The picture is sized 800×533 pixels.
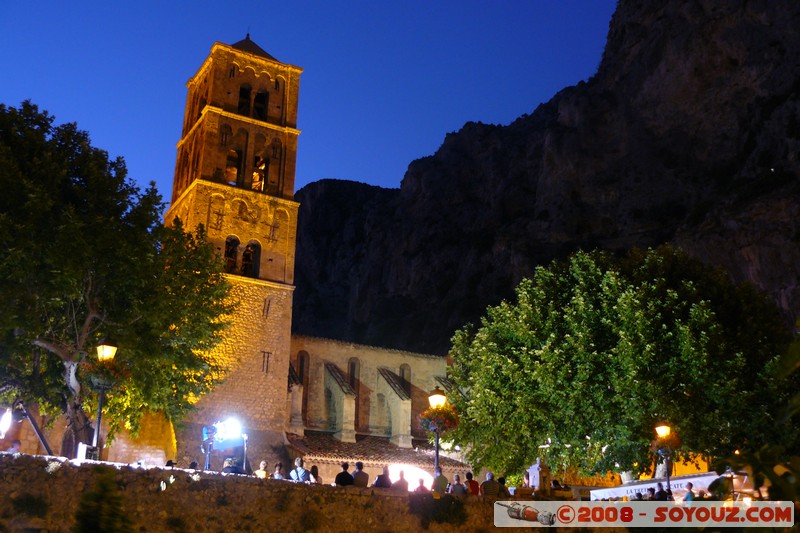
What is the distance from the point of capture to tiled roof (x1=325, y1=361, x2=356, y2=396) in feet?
134

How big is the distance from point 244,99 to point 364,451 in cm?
2039

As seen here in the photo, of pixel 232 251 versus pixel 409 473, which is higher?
pixel 232 251

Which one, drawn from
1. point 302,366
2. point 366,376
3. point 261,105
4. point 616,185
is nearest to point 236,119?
point 261,105

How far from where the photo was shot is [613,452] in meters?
25.2

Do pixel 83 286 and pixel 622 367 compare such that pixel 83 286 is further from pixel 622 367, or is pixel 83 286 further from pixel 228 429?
pixel 622 367

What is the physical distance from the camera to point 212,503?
16.4 metres

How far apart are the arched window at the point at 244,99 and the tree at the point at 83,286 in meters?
15.8

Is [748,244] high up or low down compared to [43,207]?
up

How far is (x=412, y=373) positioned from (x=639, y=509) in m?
28.7

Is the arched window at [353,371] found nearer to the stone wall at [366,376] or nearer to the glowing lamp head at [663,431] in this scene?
the stone wall at [366,376]

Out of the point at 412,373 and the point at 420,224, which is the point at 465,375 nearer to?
the point at 412,373

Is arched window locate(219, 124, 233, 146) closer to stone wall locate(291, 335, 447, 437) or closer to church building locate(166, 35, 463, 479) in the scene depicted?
church building locate(166, 35, 463, 479)

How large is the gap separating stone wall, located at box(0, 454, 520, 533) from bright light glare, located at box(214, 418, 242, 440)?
15.1 meters

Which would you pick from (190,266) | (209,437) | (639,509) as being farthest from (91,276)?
(639,509)
